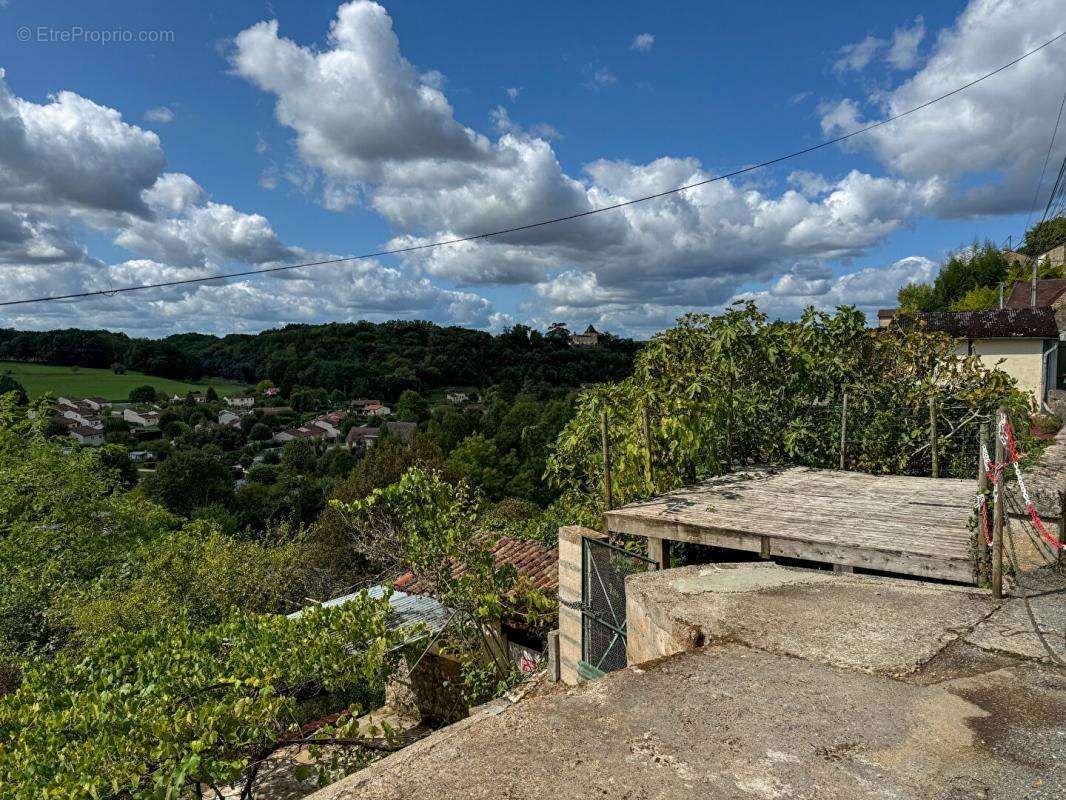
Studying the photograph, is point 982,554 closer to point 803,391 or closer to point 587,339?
point 803,391

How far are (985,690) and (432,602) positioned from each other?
7726 mm

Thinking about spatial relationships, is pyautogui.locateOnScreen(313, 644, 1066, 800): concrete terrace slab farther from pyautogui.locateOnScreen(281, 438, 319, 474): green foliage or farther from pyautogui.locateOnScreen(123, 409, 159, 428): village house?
pyautogui.locateOnScreen(123, 409, 159, 428): village house

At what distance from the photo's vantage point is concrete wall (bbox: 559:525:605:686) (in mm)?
5016

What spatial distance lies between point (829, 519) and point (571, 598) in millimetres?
2183

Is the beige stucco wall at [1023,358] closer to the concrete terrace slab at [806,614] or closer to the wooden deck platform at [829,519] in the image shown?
the wooden deck platform at [829,519]

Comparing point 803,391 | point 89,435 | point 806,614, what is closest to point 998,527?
point 806,614

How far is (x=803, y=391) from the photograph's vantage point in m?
7.73

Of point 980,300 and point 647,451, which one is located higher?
point 980,300

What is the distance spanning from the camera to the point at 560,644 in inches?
212

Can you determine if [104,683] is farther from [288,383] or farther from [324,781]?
[288,383]

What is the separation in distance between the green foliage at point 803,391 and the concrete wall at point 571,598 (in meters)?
1.99

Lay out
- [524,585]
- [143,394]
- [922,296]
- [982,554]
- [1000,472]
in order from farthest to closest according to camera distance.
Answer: [143,394], [922,296], [524,585], [982,554], [1000,472]

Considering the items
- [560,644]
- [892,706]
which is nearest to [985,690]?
[892,706]

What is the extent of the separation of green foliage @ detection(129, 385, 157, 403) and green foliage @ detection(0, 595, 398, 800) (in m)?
83.7
